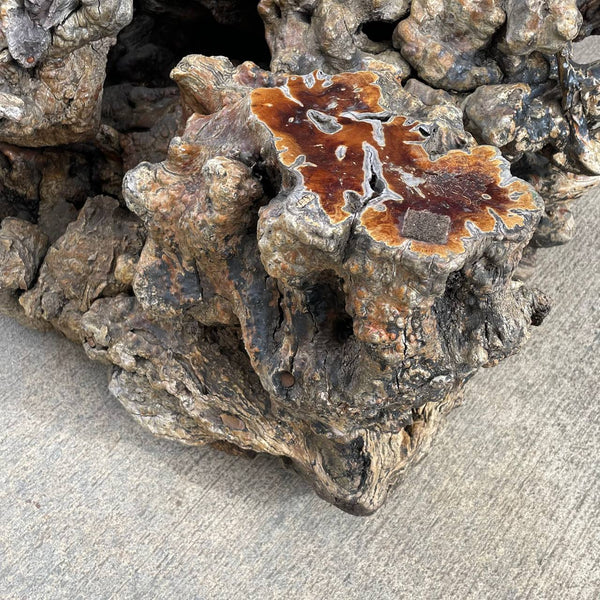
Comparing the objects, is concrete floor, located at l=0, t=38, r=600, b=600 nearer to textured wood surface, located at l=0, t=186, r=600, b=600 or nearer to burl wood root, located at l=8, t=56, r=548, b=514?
textured wood surface, located at l=0, t=186, r=600, b=600

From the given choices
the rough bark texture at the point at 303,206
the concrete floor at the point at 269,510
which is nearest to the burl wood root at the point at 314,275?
the rough bark texture at the point at 303,206

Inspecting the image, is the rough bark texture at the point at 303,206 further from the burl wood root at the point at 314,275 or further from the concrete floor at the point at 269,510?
the concrete floor at the point at 269,510

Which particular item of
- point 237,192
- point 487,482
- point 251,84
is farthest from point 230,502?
point 251,84

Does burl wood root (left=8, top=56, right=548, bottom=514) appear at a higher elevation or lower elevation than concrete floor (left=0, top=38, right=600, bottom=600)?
higher

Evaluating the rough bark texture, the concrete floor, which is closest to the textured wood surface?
the concrete floor

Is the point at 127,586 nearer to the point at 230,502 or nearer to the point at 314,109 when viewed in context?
the point at 230,502

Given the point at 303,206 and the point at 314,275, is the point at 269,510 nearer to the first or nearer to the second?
the point at 314,275

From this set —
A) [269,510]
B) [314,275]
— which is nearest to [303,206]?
[314,275]
